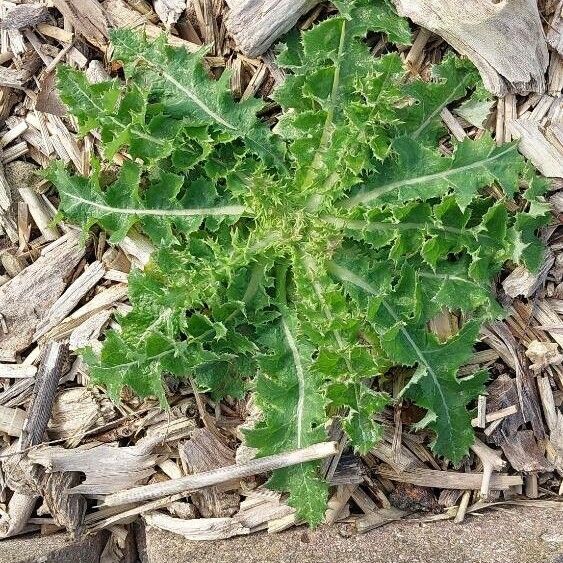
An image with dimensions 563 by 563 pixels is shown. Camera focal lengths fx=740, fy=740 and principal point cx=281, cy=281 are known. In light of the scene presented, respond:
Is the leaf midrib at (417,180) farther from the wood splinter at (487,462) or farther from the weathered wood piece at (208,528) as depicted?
the weathered wood piece at (208,528)

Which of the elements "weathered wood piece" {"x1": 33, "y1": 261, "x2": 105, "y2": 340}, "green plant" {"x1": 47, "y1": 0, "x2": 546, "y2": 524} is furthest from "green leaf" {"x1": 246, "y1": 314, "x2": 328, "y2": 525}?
"weathered wood piece" {"x1": 33, "y1": 261, "x2": 105, "y2": 340}

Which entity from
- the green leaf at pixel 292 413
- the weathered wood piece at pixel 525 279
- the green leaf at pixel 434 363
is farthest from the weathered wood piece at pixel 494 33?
the green leaf at pixel 292 413

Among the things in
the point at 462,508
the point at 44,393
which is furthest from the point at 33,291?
the point at 462,508

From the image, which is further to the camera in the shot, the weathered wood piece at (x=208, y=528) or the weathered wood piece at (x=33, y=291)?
the weathered wood piece at (x=33, y=291)

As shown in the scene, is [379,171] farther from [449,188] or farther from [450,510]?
[450,510]

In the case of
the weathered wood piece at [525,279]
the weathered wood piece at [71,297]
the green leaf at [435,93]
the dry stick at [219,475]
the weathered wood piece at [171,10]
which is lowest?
the dry stick at [219,475]

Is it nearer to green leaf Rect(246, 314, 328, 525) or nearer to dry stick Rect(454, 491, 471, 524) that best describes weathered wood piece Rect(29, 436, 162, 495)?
green leaf Rect(246, 314, 328, 525)
